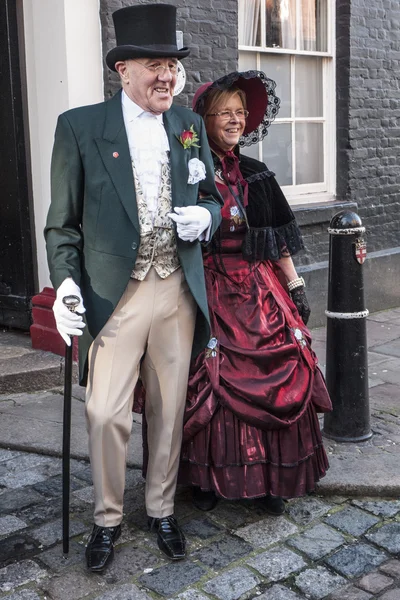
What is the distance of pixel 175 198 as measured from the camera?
3.01 metres

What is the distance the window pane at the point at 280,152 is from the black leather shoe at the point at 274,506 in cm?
401

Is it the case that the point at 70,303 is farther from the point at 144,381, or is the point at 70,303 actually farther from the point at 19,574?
the point at 19,574

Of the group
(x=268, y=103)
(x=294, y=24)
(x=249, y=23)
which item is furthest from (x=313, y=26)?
(x=268, y=103)

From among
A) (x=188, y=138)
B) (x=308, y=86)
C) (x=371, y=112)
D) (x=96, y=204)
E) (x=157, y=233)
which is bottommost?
(x=157, y=233)

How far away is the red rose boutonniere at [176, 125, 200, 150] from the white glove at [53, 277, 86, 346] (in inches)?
27.3

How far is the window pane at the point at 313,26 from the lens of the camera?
7023mm

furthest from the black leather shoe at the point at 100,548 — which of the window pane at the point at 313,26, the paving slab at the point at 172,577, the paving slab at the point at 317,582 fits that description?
the window pane at the point at 313,26

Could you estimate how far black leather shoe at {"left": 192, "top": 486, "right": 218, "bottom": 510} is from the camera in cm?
356

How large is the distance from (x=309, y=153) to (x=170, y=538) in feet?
16.0

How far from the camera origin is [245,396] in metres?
3.35

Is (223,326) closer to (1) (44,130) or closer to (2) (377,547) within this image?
(2) (377,547)

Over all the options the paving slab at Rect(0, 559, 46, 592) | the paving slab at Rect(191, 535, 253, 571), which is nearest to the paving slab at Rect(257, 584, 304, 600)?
the paving slab at Rect(191, 535, 253, 571)

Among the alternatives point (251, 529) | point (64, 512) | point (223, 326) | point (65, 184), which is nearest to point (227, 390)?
point (223, 326)

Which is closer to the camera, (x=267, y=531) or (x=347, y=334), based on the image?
(x=267, y=531)
